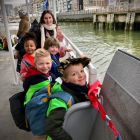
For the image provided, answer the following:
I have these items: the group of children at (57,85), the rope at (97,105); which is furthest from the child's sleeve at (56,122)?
the rope at (97,105)

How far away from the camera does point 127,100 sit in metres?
1.36

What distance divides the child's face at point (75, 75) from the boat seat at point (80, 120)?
225mm

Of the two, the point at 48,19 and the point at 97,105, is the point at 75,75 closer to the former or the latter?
the point at 97,105

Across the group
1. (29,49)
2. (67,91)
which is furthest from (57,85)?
(29,49)

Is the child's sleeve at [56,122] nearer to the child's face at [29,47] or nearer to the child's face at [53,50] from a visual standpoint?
the child's face at [53,50]

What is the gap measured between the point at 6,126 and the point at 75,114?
1.79m

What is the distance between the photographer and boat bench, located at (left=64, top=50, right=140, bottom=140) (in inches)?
51.2

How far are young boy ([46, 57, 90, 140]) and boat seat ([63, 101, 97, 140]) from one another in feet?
0.14

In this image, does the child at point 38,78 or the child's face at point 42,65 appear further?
the child's face at point 42,65

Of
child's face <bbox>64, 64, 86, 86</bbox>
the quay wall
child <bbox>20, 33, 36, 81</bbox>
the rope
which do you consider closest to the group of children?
child's face <bbox>64, 64, 86, 86</bbox>

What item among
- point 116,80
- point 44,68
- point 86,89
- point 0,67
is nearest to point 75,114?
point 86,89

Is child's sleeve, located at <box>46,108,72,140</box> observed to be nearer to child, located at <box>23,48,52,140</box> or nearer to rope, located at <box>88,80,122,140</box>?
rope, located at <box>88,80,122,140</box>

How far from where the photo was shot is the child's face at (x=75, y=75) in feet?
6.12

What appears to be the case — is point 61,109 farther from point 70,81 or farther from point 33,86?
point 33,86
